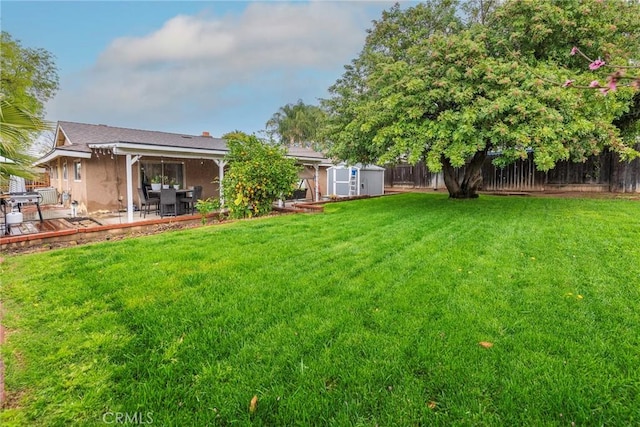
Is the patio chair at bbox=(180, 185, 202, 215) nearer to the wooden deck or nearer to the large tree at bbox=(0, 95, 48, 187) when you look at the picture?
the wooden deck

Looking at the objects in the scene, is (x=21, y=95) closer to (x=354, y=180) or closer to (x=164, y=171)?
(x=164, y=171)

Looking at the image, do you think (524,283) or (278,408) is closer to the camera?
(278,408)

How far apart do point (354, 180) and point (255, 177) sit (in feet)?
29.1

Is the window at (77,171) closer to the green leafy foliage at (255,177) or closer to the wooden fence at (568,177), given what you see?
the green leafy foliage at (255,177)

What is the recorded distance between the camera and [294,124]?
33.8m

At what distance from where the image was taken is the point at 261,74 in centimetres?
1916

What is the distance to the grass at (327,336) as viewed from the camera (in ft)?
5.98

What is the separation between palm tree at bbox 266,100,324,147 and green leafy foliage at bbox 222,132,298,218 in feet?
78.1

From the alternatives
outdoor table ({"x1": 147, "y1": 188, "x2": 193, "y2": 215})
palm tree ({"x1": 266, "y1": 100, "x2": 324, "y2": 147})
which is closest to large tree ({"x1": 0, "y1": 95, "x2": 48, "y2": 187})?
outdoor table ({"x1": 147, "y1": 188, "x2": 193, "y2": 215})

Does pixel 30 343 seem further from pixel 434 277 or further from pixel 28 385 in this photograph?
pixel 434 277

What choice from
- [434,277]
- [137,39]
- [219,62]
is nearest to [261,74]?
[219,62]

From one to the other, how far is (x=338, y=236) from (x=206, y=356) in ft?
12.8

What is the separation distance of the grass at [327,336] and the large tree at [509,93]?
3125 millimetres

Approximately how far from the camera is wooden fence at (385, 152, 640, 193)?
12672 millimetres
